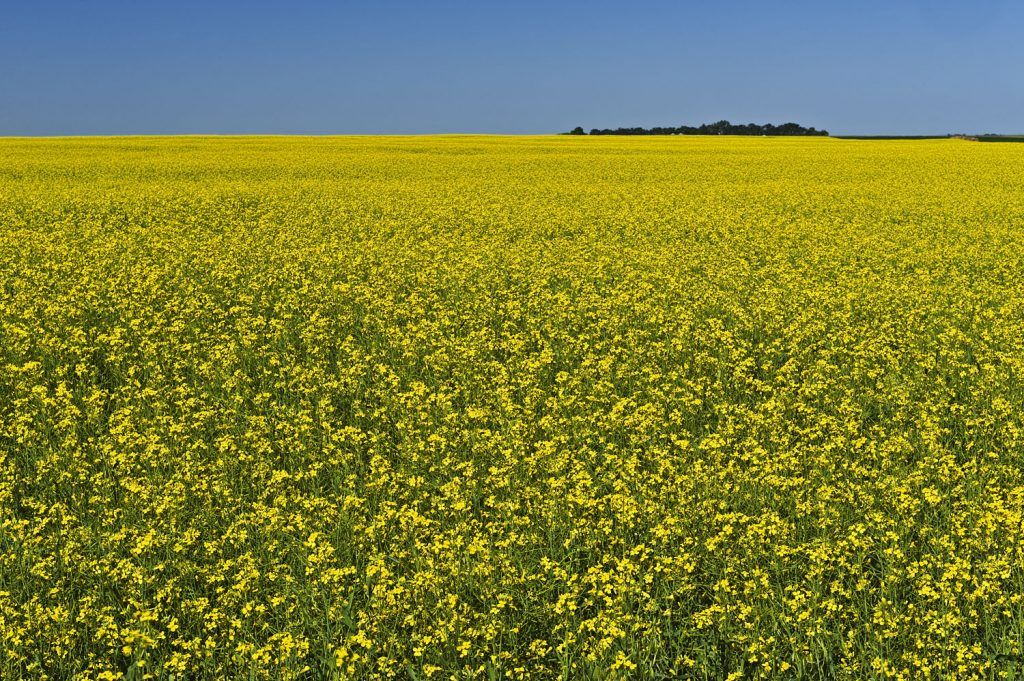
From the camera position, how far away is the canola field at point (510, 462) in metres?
3.59

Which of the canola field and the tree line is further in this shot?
the tree line

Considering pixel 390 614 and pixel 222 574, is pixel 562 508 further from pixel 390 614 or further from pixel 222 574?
pixel 222 574

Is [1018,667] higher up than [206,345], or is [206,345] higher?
[206,345]

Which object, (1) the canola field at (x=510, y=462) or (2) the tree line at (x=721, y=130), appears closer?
(1) the canola field at (x=510, y=462)

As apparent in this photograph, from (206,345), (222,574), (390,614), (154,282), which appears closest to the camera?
(390,614)

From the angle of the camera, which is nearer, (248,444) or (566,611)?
(566,611)

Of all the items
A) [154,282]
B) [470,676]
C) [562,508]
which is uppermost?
[154,282]

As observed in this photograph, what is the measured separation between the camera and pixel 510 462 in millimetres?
5051

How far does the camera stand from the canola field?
359cm

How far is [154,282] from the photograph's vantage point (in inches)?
392

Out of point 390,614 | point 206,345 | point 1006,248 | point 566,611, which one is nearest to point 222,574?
point 390,614

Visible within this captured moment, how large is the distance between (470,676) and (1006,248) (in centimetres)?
1239

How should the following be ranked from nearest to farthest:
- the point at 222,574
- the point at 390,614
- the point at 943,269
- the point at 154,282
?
1. the point at 390,614
2. the point at 222,574
3. the point at 154,282
4. the point at 943,269

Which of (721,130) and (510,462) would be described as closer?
(510,462)
